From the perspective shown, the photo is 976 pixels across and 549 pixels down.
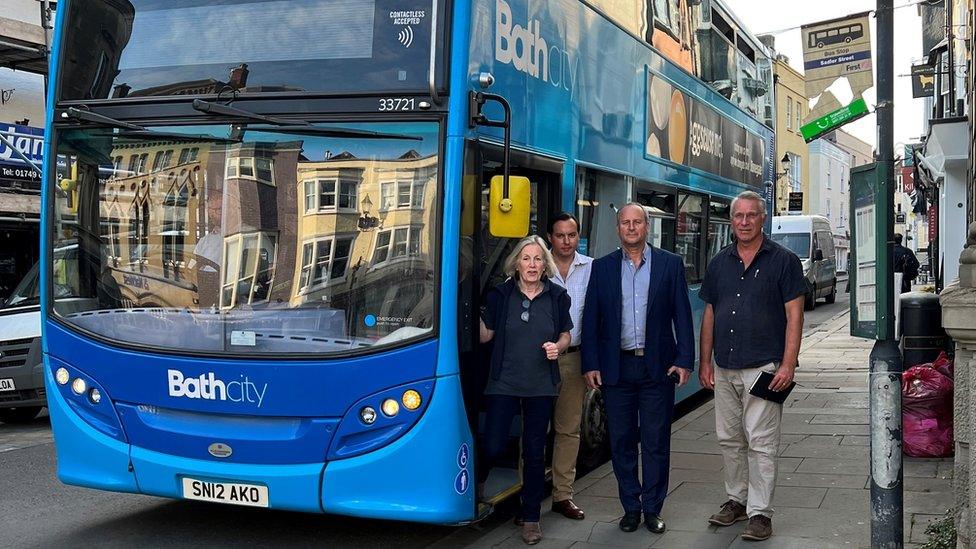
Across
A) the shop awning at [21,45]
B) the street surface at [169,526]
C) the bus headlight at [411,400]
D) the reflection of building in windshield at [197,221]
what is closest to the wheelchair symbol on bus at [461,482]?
the bus headlight at [411,400]

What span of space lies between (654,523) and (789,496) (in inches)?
52.0

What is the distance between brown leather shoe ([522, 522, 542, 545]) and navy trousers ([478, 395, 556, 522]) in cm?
3

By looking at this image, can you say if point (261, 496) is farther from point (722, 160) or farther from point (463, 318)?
point (722, 160)

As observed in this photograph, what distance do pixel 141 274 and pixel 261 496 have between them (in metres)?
1.38

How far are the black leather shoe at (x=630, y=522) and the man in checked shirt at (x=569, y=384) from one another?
36cm

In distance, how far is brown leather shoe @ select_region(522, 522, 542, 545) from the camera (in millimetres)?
5871

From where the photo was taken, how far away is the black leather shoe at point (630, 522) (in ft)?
19.9

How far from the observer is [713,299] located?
606 cm

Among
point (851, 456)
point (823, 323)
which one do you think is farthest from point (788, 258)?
point (823, 323)

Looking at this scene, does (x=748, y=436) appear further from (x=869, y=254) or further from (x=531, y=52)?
(x=531, y=52)

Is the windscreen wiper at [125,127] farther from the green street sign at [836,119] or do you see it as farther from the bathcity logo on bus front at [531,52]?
the green street sign at [836,119]

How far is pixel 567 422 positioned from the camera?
638 centimetres

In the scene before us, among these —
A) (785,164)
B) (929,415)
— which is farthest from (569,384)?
(785,164)

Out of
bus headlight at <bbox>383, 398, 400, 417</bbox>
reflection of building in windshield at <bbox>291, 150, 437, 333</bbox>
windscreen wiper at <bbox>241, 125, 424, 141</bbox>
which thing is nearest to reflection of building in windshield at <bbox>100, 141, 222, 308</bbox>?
windscreen wiper at <bbox>241, 125, 424, 141</bbox>
